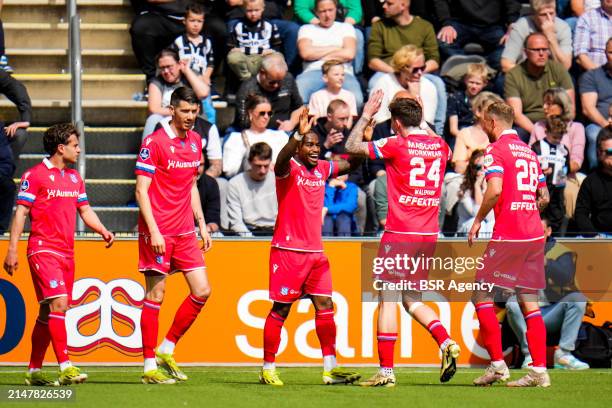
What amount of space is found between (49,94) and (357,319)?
5659 millimetres

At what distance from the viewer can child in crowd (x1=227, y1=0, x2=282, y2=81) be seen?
16328mm

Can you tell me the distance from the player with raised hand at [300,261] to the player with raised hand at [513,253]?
1.23 metres

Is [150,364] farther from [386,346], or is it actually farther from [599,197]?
[599,197]

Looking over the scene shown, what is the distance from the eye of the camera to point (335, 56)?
16625 millimetres

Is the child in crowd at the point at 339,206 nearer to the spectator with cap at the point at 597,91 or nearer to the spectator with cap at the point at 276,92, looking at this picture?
the spectator with cap at the point at 276,92

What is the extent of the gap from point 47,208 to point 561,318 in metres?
5.53

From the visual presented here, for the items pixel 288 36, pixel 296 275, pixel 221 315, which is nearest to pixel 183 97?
pixel 296 275

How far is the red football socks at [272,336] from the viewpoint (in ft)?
36.5

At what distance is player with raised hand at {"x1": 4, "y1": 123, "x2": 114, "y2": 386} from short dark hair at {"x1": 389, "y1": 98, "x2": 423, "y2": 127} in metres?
2.82

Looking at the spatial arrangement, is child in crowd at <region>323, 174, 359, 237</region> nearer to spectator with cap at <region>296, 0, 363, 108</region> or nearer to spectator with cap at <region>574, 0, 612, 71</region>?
spectator with cap at <region>296, 0, 363, 108</region>

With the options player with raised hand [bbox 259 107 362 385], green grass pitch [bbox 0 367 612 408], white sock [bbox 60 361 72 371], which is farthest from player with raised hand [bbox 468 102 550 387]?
white sock [bbox 60 361 72 371]

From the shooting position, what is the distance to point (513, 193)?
11156 millimetres

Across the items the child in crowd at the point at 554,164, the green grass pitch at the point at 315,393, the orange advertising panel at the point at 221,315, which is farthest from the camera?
the child in crowd at the point at 554,164

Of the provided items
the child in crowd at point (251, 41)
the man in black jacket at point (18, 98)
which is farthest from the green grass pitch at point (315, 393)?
the child in crowd at point (251, 41)
